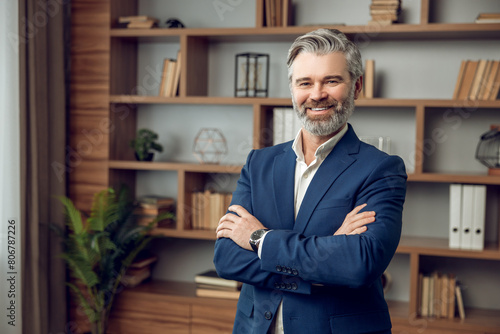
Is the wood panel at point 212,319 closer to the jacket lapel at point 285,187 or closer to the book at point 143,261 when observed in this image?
the book at point 143,261

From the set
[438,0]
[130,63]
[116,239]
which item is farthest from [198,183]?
[438,0]

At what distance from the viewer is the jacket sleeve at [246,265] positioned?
1.55 metres

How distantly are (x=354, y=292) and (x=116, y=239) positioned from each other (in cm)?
191

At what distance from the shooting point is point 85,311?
10.9 ft

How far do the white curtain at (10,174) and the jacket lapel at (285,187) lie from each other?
1.77 meters

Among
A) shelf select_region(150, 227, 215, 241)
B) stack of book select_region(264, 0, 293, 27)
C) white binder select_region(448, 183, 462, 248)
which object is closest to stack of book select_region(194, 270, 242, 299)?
shelf select_region(150, 227, 215, 241)

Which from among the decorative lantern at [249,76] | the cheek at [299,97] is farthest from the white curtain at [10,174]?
the cheek at [299,97]

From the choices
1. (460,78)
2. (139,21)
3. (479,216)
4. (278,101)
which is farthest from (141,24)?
(479,216)

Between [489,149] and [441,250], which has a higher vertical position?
[489,149]

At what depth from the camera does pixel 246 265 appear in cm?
162

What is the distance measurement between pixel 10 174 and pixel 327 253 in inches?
80.4

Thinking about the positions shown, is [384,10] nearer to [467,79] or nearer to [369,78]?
[369,78]

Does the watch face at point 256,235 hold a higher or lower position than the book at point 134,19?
lower

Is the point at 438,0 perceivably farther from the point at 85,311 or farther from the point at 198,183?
the point at 85,311
